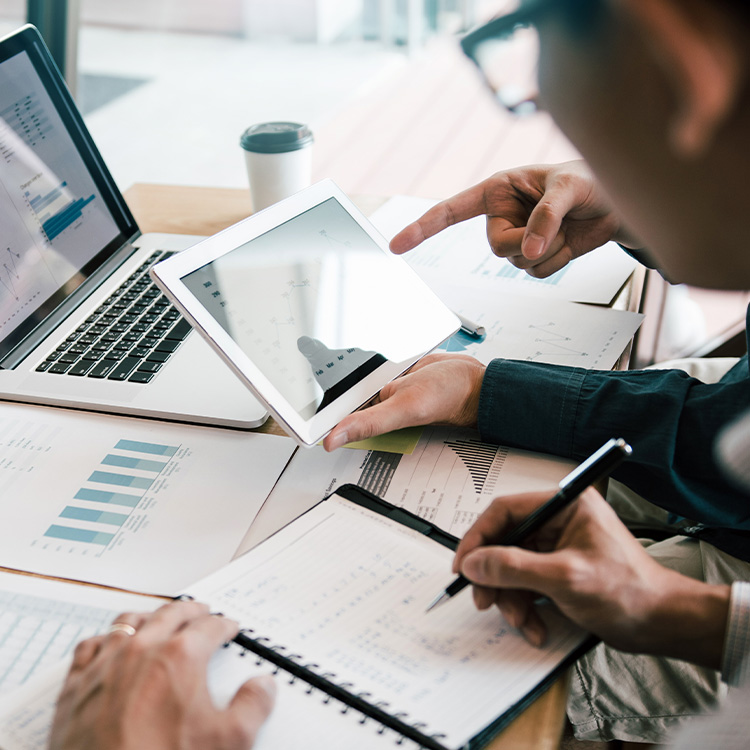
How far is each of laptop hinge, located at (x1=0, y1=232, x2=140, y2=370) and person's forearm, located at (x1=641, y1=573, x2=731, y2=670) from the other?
76 cm

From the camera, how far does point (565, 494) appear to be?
583 mm

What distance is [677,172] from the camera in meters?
0.48

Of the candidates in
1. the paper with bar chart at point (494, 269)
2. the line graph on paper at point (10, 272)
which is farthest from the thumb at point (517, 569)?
the line graph on paper at point (10, 272)

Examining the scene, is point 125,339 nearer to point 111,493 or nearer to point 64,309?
point 64,309

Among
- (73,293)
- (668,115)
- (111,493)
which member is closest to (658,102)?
(668,115)

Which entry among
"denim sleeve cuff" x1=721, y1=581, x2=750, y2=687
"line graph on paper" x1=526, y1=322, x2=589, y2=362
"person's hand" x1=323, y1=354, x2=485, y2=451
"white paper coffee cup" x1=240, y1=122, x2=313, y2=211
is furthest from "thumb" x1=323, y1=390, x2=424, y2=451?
"white paper coffee cup" x1=240, y1=122, x2=313, y2=211

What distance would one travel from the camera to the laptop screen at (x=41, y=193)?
3.19 feet

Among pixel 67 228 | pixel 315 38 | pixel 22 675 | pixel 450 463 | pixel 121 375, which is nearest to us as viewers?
pixel 22 675

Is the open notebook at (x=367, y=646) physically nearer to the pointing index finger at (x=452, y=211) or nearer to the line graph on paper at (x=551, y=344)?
the line graph on paper at (x=551, y=344)

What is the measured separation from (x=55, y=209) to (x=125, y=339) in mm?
222

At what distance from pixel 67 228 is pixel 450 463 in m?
0.64

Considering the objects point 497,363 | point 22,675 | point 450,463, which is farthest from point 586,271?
point 22,675

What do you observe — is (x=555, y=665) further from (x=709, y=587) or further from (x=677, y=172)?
(x=677, y=172)

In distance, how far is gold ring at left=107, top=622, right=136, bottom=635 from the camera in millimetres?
561
